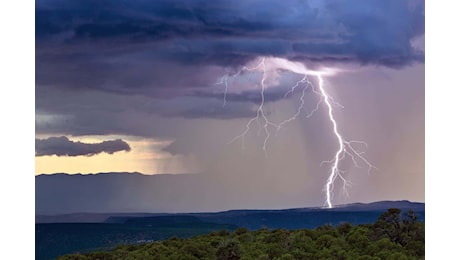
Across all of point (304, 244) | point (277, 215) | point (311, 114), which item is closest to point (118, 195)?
point (277, 215)

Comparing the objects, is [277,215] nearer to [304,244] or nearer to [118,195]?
[304,244]

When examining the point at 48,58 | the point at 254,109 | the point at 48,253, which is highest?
the point at 48,58

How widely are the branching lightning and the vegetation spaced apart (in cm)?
27

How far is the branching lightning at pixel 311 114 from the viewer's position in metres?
5.38

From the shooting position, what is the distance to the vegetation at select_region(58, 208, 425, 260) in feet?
17.2

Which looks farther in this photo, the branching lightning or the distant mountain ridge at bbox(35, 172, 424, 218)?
the branching lightning

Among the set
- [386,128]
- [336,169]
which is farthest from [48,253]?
[386,128]

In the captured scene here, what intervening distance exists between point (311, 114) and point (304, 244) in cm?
90

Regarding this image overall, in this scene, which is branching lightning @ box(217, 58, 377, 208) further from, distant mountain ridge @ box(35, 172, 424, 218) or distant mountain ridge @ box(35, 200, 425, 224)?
distant mountain ridge @ box(35, 172, 424, 218)

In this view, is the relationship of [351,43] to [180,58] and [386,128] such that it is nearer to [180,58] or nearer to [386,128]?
[386,128]

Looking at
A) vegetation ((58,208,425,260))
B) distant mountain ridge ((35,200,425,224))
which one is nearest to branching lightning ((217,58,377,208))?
distant mountain ridge ((35,200,425,224))

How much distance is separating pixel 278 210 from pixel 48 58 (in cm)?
188

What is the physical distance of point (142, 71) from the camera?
5277 mm

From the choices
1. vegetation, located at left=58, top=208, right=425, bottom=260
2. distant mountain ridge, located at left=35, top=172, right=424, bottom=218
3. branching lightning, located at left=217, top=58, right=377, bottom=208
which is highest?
branching lightning, located at left=217, top=58, right=377, bottom=208
